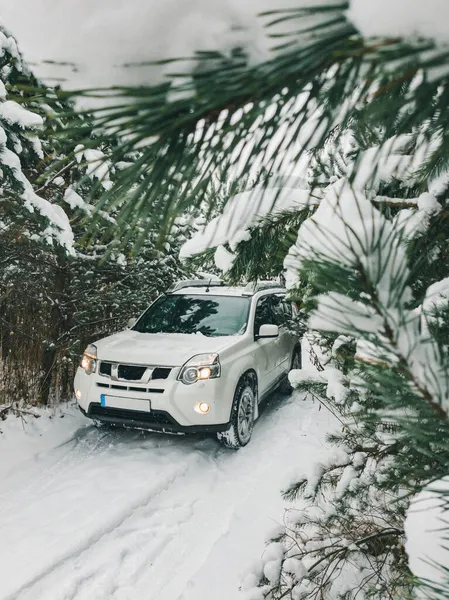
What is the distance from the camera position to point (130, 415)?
174 inches

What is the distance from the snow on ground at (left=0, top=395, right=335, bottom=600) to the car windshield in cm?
128

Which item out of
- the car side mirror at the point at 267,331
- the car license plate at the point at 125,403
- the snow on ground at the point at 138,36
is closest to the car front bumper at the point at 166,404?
the car license plate at the point at 125,403

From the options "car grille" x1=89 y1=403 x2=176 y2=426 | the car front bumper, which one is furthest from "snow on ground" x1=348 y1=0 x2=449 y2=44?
"car grille" x1=89 y1=403 x2=176 y2=426

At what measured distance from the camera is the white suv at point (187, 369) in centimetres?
431

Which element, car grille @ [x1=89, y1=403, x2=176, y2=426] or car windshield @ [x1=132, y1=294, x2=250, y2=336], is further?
car windshield @ [x1=132, y1=294, x2=250, y2=336]

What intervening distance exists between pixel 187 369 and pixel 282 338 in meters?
2.49

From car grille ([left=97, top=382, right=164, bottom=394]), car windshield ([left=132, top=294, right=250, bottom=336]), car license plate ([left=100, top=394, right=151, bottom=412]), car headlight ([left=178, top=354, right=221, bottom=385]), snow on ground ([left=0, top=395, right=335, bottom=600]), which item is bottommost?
snow on ground ([left=0, top=395, right=335, bottom=600])

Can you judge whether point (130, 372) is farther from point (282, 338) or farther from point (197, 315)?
point (282, 338)

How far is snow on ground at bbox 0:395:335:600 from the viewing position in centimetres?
269

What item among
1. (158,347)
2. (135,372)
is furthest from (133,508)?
(158,347)

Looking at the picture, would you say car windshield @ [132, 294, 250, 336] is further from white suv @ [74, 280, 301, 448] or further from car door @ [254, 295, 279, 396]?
car door @ [254, 295, 279, 396]

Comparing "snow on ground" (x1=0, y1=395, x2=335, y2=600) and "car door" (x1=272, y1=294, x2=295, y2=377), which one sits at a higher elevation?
"car door" (x1=272, y1=294, x2=295, y2=377)

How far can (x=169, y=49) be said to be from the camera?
0.63 meters

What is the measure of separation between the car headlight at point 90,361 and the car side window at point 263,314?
197cm
